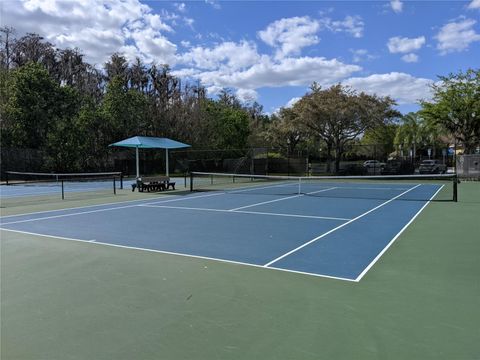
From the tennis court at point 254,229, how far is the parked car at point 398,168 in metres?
19.0

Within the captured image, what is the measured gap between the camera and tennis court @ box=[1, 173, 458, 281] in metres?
6.61

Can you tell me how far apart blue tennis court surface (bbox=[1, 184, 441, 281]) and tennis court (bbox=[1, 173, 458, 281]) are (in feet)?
0.04

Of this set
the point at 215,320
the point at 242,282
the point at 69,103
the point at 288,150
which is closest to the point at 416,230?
the point at 242,282

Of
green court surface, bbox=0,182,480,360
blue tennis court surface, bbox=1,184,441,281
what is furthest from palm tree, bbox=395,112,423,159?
green court surface, bbox=0,182,480,360

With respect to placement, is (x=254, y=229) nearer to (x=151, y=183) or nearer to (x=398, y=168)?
(x=151, y=183)

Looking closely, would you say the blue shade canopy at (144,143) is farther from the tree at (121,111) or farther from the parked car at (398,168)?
the parked car at (398,168)

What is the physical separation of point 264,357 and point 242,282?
2.01 metres

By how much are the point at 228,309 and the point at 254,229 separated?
16.1ft

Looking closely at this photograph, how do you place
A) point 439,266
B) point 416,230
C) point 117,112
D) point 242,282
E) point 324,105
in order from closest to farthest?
1. point 242,282
2. point 439,266
3. point 416,230
4. point 324,105
5. point 117,112

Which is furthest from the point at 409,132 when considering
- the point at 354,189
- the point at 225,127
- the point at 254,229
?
the point at 254,229

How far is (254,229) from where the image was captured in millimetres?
9250

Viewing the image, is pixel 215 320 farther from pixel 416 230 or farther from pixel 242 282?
pixel 416 230

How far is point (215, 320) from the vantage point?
161 inches

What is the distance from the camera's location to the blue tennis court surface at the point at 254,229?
21.7 feet
